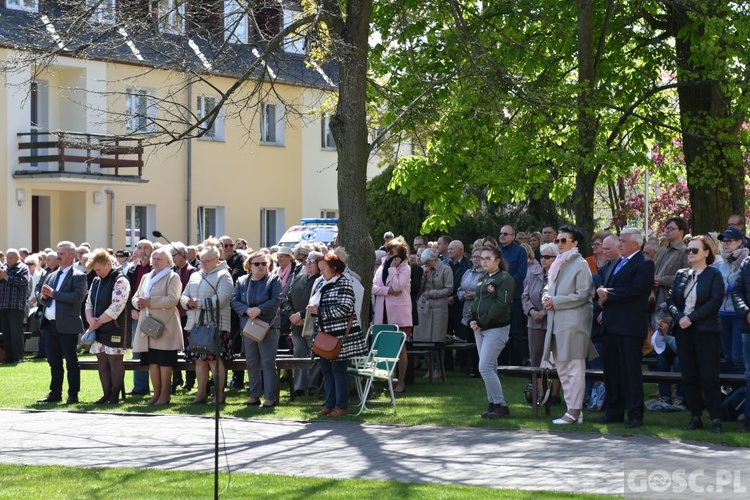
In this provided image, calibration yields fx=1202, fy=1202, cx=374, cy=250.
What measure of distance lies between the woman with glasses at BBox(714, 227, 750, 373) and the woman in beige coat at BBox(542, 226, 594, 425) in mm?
1552

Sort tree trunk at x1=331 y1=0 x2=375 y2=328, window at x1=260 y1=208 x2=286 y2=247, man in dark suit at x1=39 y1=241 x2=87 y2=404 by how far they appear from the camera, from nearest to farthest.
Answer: man in dark suit at x1=39 y1=241 x2=87 y2=404, tree trunk at x1=331 y1=0 x2=375 y2=328, window at x1=260 y1=208 x2=286 y2=247

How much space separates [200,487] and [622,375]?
5328mm

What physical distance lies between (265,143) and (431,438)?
30.4 meters

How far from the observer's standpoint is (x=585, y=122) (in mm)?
19172

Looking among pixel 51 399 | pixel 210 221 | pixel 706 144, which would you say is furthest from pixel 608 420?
pixel 210 221

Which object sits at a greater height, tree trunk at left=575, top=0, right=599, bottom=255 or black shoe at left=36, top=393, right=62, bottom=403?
tree trunk at left=575, top=0, right=599, bottom=255

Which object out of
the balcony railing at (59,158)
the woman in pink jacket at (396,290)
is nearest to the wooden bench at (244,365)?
the woman in pink jacket at (396,290)

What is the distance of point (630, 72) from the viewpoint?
23.1 meters

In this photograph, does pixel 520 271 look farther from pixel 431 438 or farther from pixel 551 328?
pixel 431 438

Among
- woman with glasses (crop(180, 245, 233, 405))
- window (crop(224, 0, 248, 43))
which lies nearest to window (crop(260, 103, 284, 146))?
window (crop(224, 0, 248, 43))

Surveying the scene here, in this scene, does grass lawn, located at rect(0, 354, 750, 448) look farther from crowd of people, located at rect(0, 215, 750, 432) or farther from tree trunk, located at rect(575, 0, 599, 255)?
tree trunk, located at rect(575, 0, 599, 255)

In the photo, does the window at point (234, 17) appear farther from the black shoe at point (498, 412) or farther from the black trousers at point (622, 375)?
the black trousers at point (622, 375)

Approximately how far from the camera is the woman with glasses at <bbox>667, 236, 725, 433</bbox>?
12.4m

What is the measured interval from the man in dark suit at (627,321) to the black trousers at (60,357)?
23.5 ft
